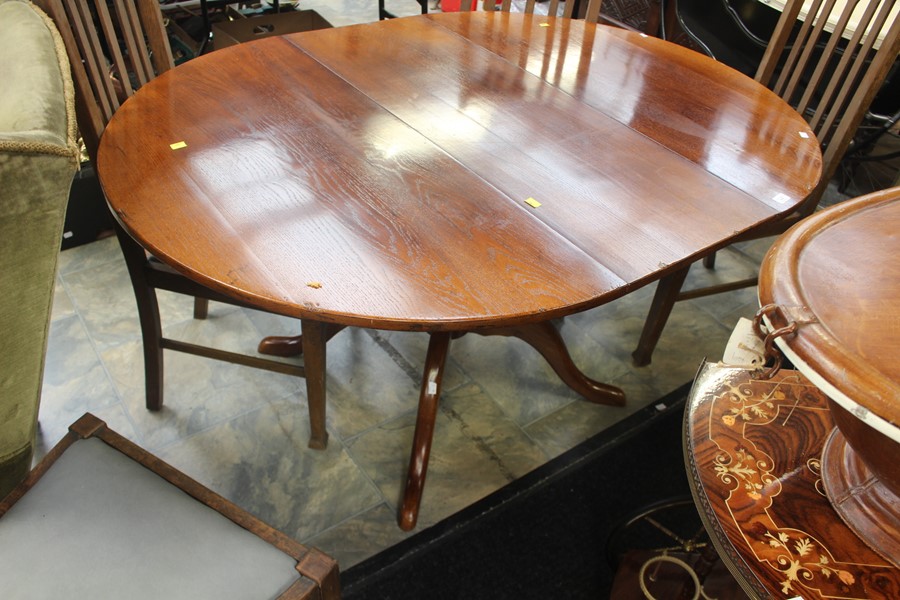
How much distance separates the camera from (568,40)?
1.83 metres

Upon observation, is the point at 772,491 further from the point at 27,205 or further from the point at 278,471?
the point at 278,471

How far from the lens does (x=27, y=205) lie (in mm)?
→ 775

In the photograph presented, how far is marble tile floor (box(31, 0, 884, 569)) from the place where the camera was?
1.59 meters

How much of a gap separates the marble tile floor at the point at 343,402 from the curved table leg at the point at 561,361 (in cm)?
5

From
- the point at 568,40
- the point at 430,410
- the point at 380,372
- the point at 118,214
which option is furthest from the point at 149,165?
the point at 568,40

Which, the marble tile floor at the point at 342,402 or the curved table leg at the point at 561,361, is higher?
the curved table leg at the point at 561,361

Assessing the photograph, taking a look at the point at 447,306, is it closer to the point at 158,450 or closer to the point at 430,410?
the point at 430,410

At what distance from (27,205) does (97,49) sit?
769 mm

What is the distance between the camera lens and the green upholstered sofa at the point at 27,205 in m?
0.76

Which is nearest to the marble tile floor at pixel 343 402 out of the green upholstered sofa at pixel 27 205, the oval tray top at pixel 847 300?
the green upholstered sofa at pixel 27 205

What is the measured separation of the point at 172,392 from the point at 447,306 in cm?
114

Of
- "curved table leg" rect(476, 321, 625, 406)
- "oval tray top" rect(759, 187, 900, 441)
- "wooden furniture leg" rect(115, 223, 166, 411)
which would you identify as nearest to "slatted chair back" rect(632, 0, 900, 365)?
"curved table leg" rect(476, 321, 625, 406)

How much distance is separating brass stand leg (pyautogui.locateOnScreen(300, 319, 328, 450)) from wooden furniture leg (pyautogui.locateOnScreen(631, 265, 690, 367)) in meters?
0.88

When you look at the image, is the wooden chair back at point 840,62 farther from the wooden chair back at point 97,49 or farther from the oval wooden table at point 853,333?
the wooden chair back at point 97,49
